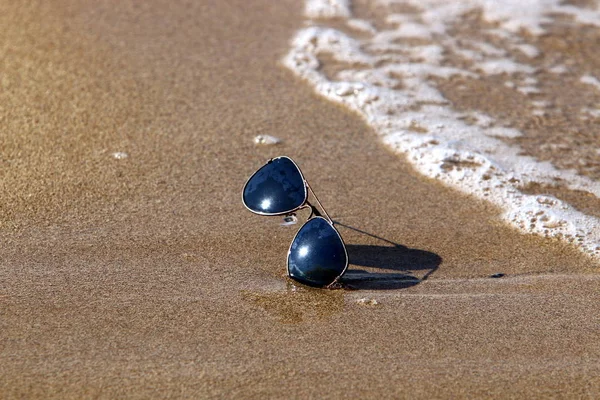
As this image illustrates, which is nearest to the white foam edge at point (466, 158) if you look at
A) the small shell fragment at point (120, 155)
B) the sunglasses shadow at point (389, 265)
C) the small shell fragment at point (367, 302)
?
the sunglasses shadow at point (389, 265)

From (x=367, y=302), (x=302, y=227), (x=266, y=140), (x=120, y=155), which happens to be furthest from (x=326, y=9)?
(x=367, y=302)

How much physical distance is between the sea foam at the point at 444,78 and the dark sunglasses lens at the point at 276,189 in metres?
1.04

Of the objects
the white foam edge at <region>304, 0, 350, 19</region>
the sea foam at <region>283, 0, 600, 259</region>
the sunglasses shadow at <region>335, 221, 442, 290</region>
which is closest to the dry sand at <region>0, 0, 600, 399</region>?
the sunglasses shadow at <region>335, 221, 442, 290</region>

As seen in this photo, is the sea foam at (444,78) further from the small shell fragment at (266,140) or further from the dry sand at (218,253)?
the small shell fragment at (266,140)

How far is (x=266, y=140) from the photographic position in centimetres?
392

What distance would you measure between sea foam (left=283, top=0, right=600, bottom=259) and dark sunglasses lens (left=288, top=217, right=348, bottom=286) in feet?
3.33

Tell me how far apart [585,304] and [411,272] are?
0.65 m

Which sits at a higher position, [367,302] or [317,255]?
[317,255]

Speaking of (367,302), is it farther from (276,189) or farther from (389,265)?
(276,189)

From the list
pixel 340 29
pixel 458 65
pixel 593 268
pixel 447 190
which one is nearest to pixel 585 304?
pixel 593 268

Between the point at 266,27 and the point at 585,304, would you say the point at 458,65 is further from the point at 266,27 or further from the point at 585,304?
the point at 585,304

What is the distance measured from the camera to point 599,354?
2547mm

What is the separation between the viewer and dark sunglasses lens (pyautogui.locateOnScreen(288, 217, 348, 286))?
9.18 feet

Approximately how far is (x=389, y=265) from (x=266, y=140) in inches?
43.9
